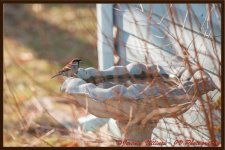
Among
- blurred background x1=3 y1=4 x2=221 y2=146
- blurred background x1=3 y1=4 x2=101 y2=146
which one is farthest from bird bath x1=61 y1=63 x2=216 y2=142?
blurred background x1=3 y1=4 x2=101 y2=146

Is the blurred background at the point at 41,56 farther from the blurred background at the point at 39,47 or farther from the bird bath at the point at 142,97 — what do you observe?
the bird bath at the point at 142,97

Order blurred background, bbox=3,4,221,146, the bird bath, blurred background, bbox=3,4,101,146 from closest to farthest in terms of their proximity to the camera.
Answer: the bird bath → blurred background, bbox=3,4,221,146 → blurred background, bbox=3,4,101,146

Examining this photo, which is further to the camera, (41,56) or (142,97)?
(41,56)

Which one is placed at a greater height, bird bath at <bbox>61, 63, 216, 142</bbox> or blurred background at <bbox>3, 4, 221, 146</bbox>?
blurred background at <bbox>3, 4, 221, 146</bbox>

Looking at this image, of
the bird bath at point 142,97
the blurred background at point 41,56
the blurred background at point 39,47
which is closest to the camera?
the bird bath at point 142,97

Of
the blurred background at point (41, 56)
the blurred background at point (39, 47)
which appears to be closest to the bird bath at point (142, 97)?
the blurred background at point (41, 56)

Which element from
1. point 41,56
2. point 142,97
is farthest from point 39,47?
point 142,97

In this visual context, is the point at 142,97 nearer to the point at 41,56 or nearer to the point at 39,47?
the point at 41,56

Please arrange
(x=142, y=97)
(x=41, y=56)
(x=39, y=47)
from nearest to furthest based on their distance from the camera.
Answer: (x=142, y=97)
(x=41, y=56)
(x=39, y=47)

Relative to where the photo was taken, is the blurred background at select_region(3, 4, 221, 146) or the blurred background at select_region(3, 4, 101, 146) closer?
the blurred background at select_region(3, 4, 221, 146)

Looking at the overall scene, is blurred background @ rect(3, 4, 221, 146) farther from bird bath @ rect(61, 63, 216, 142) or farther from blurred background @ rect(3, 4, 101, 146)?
bird bath @ rect(61, 63, 216, 142)

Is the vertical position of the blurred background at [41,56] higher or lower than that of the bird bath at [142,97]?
higher

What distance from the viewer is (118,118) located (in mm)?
3443

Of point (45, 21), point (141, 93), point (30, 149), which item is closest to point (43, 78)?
point (45, 21)
